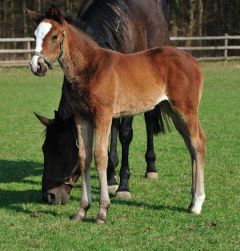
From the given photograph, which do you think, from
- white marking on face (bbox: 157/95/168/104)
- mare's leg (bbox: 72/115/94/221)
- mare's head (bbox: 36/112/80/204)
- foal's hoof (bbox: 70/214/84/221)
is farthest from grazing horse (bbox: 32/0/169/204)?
white marking on face (bbox: 157/95/168/104)

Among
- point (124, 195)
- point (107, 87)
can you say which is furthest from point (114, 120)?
point (107, 87)

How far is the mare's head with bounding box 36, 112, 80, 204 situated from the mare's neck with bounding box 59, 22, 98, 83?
1052 mm

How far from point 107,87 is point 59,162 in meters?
1.40

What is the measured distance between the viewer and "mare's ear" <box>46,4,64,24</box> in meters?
5.56

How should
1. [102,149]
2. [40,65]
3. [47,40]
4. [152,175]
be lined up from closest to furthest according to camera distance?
[40,65]
[47,40]
[102,149]
[152,175]

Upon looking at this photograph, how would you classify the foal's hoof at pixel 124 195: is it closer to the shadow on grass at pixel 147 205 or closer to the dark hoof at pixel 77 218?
the shadow on grass at pixel 147 205

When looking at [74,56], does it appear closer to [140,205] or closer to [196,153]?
[196,153]

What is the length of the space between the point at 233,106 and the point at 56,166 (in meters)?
10.5

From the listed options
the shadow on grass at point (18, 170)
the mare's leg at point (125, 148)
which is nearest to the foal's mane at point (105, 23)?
the mare's leg at point (125, 148)

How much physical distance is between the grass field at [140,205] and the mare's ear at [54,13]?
1976 mm

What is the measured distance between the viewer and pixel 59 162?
6.91 meters

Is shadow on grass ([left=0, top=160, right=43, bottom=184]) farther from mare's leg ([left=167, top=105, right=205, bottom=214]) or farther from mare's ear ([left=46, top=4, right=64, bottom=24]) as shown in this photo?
mare's ear ([left=46, top=4, right=64, bottom=24])

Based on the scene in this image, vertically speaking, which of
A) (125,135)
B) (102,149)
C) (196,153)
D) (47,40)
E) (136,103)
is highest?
(47,40)

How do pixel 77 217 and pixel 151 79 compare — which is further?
pixel 151 79
